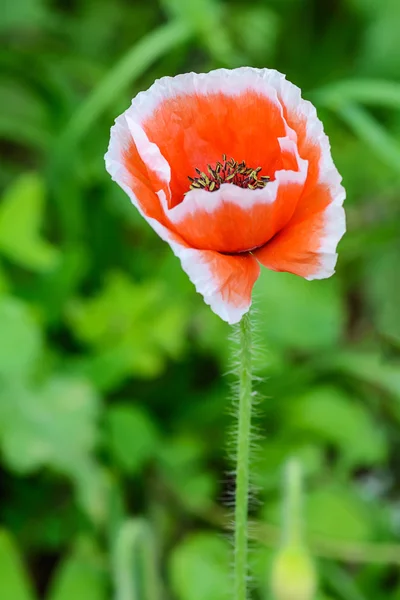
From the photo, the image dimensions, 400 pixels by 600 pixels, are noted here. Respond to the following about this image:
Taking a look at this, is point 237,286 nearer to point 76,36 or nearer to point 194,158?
point 194,158

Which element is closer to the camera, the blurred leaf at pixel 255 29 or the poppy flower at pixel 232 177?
the poppy flower at pixel 232 177

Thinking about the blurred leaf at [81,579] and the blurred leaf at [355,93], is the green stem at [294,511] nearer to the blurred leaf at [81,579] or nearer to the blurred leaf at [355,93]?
the blurred leaf at [81,579]

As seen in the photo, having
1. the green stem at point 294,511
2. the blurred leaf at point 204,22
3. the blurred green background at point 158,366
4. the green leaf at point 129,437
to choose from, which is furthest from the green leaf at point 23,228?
the green stem at point 294,511

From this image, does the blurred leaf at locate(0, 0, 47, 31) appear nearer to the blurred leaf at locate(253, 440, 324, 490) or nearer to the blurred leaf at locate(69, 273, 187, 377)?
the blurred leaf at locate(69, 273, 187, 377)

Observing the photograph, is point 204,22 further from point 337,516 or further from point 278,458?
point 337,516

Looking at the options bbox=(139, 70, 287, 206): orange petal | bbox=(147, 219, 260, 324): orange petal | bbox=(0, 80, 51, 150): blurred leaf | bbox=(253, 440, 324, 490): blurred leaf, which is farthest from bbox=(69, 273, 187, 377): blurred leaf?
bbox=(147, 219, 260, 324): orange petal

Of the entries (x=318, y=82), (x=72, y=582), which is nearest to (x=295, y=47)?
(x=318, y=82)
